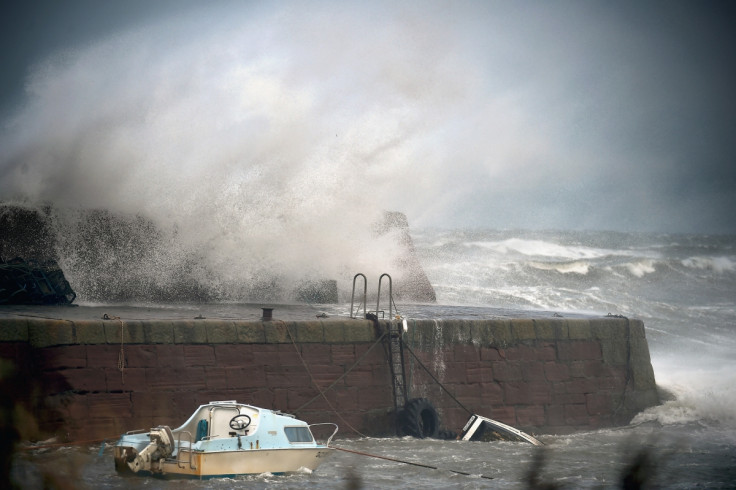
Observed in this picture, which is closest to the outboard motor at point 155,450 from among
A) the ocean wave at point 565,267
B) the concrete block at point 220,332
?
the concrete block at point 220,332

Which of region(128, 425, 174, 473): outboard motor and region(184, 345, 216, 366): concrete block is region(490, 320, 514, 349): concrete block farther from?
region(128, 425, 174, 473): outboard motor

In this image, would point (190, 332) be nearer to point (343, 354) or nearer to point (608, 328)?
point (343, 354)

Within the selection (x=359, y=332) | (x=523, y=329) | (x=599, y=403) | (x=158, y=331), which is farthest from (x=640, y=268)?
(x=158, y=331)

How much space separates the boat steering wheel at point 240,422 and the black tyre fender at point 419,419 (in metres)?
3.17

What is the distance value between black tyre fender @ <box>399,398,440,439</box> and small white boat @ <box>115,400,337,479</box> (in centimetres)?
216

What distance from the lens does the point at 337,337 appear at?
1238 centimetres

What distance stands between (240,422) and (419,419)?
338 cm

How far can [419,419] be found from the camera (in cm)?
1238

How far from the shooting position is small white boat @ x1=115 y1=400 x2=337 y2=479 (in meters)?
9.38

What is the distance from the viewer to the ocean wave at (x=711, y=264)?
4279cm

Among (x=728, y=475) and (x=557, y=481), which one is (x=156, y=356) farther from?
(x=728, y=475)

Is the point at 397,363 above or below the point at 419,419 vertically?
above

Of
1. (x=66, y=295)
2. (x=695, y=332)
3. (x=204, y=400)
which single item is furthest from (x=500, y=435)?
(x=695, y=332)

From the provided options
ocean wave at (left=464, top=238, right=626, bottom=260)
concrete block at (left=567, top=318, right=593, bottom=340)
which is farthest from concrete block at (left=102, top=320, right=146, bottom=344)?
ocean wave at (left=464, top=238, right=626, bottom=260)
